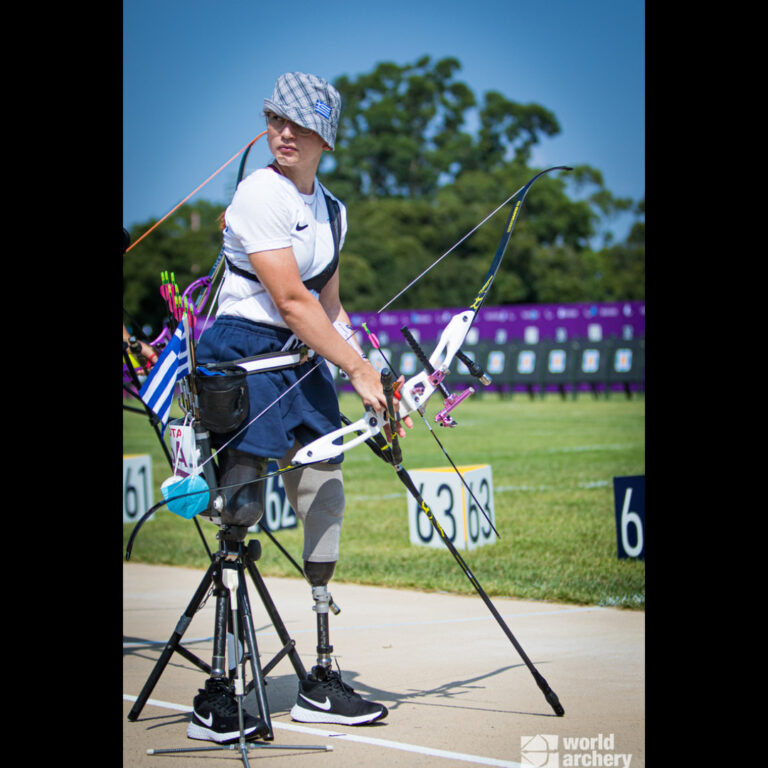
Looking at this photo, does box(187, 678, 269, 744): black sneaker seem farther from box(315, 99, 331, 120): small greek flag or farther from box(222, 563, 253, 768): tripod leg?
box(315, 99, 331, 120): small greek flag

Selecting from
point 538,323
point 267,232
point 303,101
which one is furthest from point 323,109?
point 538,323

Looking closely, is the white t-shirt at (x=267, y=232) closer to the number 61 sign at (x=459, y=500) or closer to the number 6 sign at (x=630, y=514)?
the number 6 sign at (x=630, y=514)

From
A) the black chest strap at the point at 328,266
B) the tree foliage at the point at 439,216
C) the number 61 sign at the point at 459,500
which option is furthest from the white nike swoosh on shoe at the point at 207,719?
the tree foliage at the point at 439,216

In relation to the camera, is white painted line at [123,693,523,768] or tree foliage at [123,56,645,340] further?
tree foliage at [123,56,645,340]

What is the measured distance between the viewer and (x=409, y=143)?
6059 centimetres

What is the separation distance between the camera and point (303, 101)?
11.3 feet

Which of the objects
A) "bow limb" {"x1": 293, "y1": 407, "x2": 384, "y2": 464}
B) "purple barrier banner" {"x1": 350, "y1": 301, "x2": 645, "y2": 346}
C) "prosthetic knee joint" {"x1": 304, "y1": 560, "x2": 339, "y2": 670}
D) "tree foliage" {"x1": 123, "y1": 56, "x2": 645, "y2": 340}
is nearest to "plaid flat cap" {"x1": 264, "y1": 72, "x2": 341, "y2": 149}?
"bow limb" {"x1": 293, "y1": 407, "x2": 384, "y2": 464}

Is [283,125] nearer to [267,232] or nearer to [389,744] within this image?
[267,232]

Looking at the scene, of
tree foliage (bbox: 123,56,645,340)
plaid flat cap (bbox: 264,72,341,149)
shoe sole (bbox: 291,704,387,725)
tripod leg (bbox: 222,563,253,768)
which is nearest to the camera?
tripod leg (bbox: 222,563,253,768)

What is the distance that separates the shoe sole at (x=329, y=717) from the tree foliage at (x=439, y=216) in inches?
1422

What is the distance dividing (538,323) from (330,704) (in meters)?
28.9

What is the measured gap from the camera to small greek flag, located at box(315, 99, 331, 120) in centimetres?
348

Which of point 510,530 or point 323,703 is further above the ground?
point 510,530
